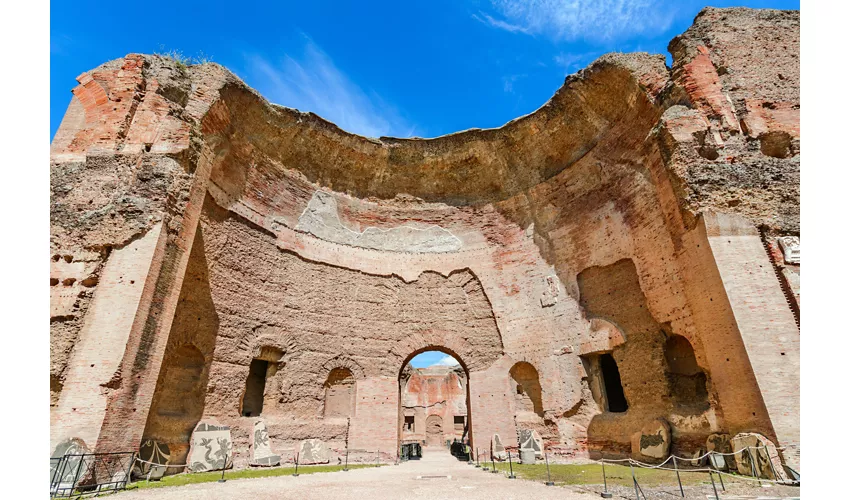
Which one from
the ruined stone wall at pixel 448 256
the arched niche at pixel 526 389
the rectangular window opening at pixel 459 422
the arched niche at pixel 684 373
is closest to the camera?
the ruined stone wall at pixel 448 256

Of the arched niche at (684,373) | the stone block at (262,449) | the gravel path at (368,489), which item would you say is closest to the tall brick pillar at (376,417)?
the stone block at (262,449)

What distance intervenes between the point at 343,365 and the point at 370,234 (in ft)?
14.1

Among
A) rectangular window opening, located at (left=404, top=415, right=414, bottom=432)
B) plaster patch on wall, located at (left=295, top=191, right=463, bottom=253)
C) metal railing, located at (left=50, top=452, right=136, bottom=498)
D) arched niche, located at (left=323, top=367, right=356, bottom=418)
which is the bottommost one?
metal railing, located at (left=50, top=452, right=136, bottom=498)

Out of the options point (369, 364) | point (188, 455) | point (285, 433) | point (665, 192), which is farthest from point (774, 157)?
point (188, 455)

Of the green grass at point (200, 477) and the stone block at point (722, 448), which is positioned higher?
the stone block at point (722, 448)

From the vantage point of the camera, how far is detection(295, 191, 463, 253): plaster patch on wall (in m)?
13.1

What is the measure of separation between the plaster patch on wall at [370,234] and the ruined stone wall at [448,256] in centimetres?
7

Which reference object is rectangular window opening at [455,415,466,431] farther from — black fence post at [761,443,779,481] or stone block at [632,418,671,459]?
black fence post at [761,443,779,481]

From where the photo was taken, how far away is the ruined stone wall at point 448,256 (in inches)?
289

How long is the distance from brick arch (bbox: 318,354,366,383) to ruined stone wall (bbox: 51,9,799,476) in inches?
2.4

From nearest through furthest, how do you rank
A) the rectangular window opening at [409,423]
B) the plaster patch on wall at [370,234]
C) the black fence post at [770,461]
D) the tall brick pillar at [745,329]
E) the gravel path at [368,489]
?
the gravel path at [368,489] → the black fence post at [770,461] → the tall brick pillar at [745,329] → the plaster patch on wall at [370,234] → the rectangular window opening at [409,423]

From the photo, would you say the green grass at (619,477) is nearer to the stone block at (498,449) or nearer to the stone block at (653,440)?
the stone block at (653,440)

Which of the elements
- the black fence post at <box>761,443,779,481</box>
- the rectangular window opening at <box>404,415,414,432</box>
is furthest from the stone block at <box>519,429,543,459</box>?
the rectangular window opening at <box>404,415,414,432</box>

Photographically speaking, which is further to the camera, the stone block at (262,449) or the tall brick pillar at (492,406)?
the tall brick pillar at (492,406)
